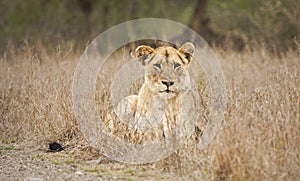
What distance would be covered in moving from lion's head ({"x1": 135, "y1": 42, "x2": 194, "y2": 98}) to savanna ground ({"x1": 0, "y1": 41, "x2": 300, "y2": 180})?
0.53 metres

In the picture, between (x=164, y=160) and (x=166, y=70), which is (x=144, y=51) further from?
(x=164, y=160)

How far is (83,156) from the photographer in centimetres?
602

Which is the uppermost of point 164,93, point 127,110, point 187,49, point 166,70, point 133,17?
point 133,17

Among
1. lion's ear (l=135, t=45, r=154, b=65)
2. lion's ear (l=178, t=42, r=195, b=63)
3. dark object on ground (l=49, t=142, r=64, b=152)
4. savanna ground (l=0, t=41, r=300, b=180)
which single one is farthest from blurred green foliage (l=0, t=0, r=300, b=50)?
→ lion's ear (l=178, t=42, r=195, b=63)

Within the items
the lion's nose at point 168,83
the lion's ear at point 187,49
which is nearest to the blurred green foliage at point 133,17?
the lion's ear at point 187,49

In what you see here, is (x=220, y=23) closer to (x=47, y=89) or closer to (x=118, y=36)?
(x=118, y=36)

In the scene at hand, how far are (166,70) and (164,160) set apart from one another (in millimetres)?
903

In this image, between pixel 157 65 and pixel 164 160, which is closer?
pixel 164 160


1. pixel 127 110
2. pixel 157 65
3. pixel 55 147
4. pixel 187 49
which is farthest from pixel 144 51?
pixel 55 147

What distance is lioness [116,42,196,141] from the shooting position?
5.91 metres

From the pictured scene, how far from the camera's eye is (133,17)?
21.1m

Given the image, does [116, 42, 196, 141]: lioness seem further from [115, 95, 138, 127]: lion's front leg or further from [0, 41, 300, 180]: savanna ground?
[0, 41, 300, 180]: savanna ground

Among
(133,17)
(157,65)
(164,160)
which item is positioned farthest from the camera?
(133,17)

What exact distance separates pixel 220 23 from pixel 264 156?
14.5 m
